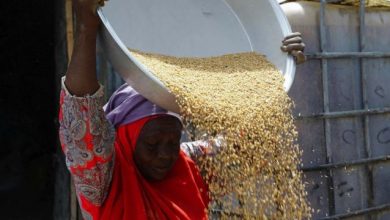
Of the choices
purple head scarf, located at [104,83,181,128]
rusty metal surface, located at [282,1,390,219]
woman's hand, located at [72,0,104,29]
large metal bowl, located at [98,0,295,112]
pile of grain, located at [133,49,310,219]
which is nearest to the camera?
woman's hand, located at [72,0,104,29]

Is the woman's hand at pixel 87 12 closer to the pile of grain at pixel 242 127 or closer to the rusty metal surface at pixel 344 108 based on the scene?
the pile of grain at pixel 242 127

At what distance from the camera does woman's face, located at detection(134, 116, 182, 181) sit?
1854 millimetres

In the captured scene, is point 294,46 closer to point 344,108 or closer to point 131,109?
point 131,109

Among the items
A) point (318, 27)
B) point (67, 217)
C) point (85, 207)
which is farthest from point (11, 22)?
point (85, 207)

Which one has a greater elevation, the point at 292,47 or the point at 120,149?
the point at 292,47

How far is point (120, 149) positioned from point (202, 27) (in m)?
0.58

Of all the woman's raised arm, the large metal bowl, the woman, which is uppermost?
the large metal bowl

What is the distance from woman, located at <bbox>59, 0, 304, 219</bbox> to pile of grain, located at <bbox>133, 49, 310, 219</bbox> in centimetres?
11

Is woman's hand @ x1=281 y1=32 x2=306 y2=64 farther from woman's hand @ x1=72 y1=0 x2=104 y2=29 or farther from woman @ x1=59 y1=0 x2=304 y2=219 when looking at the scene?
woman's hand @ x1=72 y1=0 x2=104 y2=29

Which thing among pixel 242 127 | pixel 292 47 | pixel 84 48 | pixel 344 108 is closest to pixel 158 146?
pixel 242 127

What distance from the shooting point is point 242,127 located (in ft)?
5.72

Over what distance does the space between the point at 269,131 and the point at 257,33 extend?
57cm

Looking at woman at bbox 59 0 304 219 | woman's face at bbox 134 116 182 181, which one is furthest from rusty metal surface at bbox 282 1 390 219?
woman's face at bbox 134 116 182 181

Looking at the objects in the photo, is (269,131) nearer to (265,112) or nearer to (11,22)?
(265,112)
